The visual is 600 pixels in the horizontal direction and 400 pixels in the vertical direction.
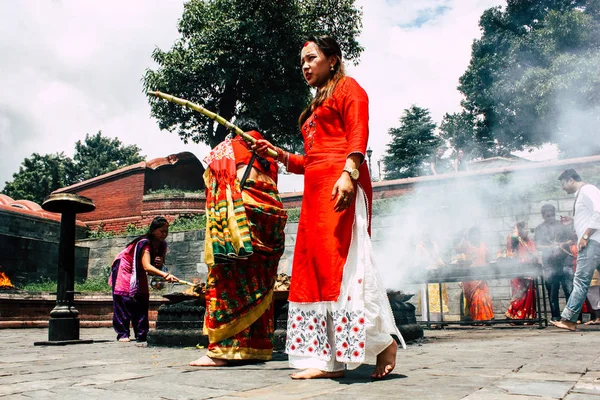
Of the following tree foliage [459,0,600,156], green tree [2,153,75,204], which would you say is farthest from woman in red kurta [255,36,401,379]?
green tree [2,153,75,204]

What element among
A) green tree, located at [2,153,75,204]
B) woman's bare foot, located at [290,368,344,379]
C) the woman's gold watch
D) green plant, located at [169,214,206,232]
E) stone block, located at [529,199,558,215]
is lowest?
woman's bare foot, located at [290,368,344,379]

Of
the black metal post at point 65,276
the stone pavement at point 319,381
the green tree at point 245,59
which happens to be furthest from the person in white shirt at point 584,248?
the green tree at point 245,59

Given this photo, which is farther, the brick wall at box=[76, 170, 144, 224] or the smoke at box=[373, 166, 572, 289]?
the brick wall at box=[76, 170, 144, 224]

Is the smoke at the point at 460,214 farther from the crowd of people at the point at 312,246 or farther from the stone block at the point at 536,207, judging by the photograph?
the crowd of people at the point at 312,246

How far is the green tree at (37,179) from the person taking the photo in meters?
42.7

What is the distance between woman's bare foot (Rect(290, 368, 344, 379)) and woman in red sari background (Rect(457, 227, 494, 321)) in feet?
23.4

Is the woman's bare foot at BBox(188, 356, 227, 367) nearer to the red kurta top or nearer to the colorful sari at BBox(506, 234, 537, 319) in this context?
the red kurta top

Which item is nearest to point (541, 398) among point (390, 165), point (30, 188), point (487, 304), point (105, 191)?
point (487, 304)

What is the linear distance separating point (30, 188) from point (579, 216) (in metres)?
44.5

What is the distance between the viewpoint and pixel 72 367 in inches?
139

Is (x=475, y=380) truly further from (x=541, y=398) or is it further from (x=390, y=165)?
(x=390, y=165)

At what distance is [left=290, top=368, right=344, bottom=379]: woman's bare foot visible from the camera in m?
2.77

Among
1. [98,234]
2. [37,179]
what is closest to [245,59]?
[98,234]

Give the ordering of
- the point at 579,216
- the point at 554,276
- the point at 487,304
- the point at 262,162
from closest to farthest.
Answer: the point at 262,162 → the point at 579,216 → the point at 554,276 → the point at 487,304
